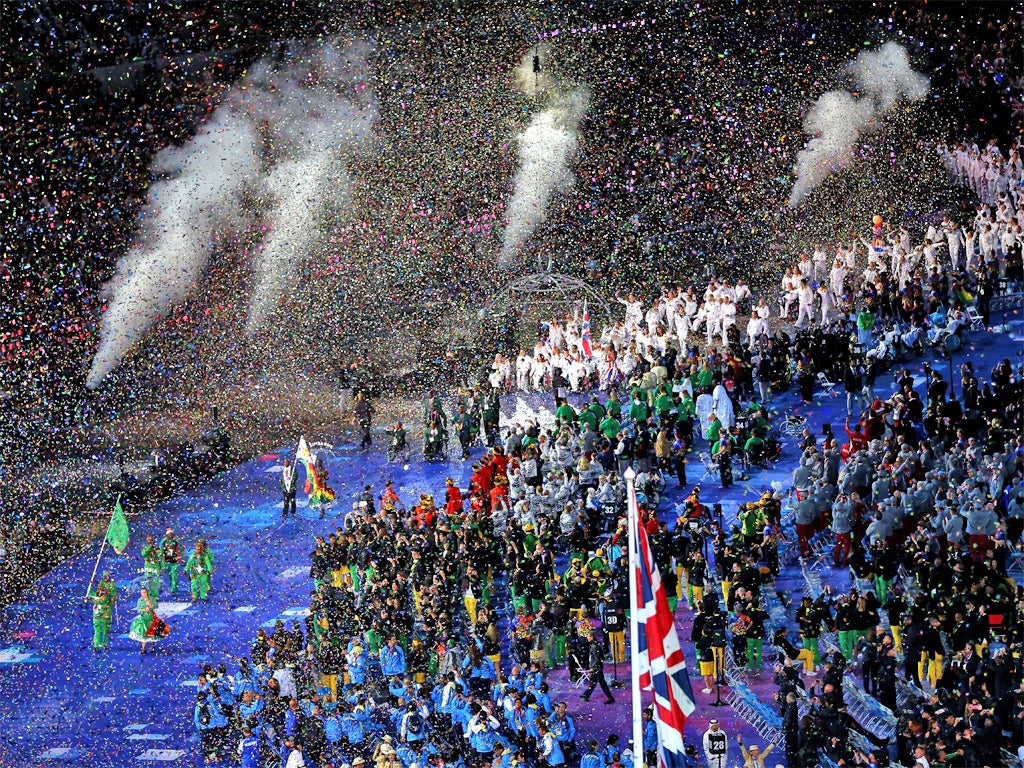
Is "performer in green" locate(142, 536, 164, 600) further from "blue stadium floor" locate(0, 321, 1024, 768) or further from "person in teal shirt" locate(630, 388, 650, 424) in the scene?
"person in teal shirt" locate(630, 388, 650, 424)

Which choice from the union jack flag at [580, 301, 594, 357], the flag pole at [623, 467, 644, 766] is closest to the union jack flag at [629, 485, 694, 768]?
the flag pole at [623, 467, 644, 766]

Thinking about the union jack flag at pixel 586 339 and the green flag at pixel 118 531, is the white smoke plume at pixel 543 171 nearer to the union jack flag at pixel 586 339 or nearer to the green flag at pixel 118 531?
the union jack flag at pixel 586 339

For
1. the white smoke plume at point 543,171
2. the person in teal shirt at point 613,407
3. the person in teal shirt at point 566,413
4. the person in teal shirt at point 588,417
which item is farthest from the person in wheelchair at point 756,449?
the white smoke plume at point 543,171

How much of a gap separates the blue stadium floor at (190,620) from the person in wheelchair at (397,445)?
0.40 m

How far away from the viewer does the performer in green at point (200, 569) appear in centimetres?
3069

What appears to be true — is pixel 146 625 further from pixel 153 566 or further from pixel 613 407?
pixel 613 407

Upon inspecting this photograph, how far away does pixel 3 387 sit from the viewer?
41312 millimetres

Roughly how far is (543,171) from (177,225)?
10.4 metres

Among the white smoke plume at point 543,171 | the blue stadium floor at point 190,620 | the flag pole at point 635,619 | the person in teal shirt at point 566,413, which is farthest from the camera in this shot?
the white smoke plume at point 543,171

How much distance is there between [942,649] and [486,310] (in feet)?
75.2

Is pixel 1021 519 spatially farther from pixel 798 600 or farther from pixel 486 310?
pixel 486 310

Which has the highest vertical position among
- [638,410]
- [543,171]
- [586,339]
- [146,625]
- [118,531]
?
[543,171]

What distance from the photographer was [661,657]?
16516 mm

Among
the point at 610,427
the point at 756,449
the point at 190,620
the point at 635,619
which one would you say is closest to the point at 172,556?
the point at 190,620
